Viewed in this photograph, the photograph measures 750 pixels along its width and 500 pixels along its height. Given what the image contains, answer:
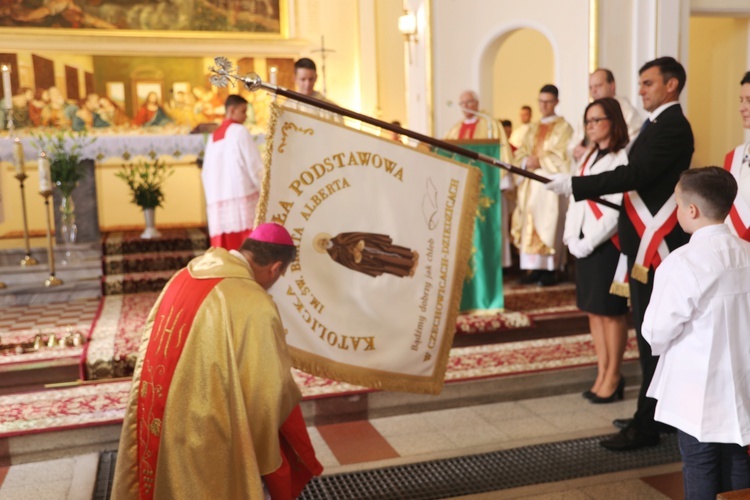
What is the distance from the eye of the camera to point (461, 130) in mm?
7227

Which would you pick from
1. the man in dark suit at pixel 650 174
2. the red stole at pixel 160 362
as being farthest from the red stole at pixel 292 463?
→ the man in dark suit at pixel 650 174

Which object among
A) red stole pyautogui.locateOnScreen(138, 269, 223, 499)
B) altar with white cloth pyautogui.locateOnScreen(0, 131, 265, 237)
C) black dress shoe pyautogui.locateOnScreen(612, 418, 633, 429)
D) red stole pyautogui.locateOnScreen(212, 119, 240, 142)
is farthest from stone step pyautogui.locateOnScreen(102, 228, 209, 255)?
red stole pyautogui.locateOnScreen(138, 269, 223, 499)

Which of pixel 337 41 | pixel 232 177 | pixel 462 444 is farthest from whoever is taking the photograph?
pixel 337 41

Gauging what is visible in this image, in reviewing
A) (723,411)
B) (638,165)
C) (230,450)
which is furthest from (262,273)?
(638,165)

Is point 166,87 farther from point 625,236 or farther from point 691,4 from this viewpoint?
point 625,236

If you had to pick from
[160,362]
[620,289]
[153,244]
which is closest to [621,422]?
[620,289]

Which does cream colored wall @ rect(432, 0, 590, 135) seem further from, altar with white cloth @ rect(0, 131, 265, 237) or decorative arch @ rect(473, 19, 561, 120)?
altar with white cloth @ rect(0, 131, 265, 237)

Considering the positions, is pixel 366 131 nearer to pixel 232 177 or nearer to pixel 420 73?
pixel 232 177

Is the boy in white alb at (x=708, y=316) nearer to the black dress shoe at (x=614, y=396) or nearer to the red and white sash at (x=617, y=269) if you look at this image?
the red and white sash at (x=617, y=269)

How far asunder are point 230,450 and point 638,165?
7.61 feet

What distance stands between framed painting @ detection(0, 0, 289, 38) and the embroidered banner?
8831 millimetres

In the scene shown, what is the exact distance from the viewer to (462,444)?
3.99m

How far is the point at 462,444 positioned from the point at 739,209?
5.85ft

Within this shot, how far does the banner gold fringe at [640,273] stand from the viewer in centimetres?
367
